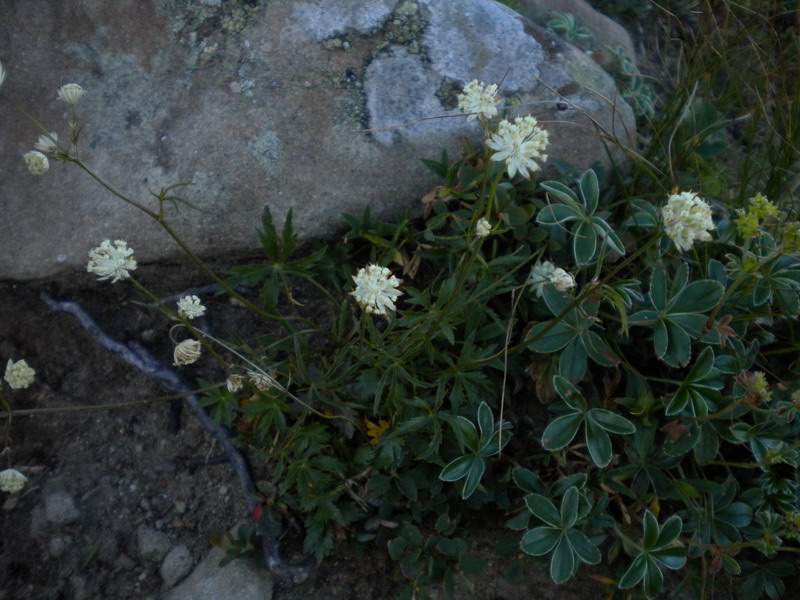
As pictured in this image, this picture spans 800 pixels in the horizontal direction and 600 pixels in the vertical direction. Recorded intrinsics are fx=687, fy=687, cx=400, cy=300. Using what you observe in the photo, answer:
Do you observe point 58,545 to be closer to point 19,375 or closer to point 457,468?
point 19,375

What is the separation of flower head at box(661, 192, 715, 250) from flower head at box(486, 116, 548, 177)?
33 cm

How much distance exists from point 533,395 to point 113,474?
1.49 metres

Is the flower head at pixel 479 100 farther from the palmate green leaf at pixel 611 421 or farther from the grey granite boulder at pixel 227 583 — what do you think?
the grey granite boulder at pixel 227 583

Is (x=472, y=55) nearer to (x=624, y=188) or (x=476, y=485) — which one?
(x=624, y=188)

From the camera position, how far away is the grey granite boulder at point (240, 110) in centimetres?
240

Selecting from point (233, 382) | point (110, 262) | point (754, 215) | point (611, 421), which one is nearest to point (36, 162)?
point (110, 262)

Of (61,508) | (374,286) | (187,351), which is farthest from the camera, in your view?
(61,508)

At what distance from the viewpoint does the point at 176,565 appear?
2260 millimetres

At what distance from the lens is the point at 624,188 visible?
241cm

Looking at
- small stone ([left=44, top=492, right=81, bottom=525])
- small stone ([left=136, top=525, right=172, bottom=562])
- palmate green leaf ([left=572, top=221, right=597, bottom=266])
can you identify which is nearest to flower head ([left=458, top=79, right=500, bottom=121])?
palmate green leaf ([left=572, top=221, right=597, bottom=266])

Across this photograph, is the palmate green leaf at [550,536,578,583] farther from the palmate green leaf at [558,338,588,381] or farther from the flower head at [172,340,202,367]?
the flower head at [172,340,202,367]

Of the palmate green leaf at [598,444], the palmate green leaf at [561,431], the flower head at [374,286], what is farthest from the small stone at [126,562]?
the palmate green leaf at [598,444]

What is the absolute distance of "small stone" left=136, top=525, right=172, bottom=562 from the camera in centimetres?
228

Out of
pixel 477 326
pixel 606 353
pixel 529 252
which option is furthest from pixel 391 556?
pixel 529 252
